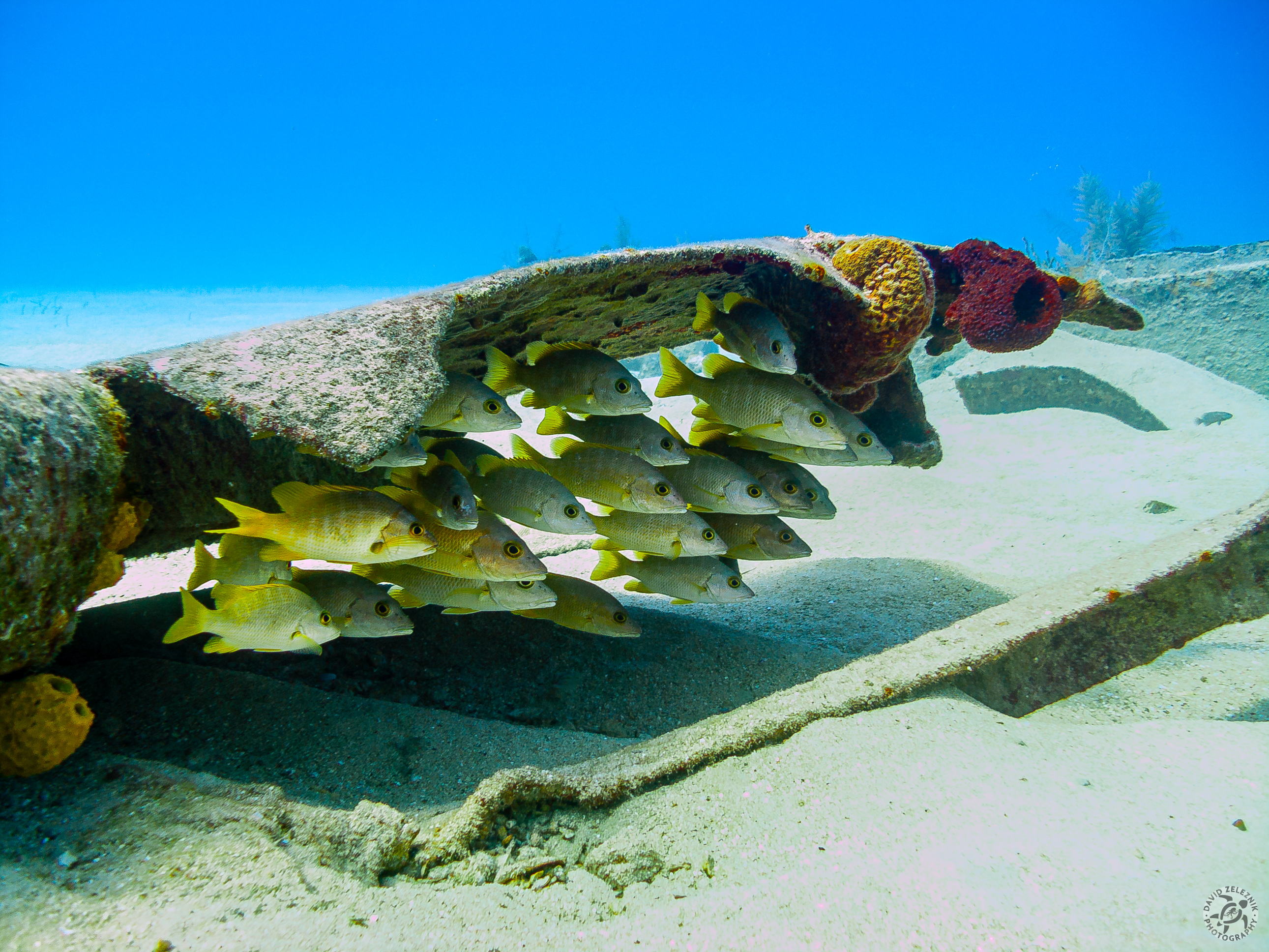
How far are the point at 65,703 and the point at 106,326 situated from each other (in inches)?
1501

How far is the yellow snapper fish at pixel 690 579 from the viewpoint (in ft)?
10.1

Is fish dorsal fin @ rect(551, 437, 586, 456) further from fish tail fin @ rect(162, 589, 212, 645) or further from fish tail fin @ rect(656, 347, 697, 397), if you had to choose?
fish tail fin @ rect(162, 589, 212, 645)

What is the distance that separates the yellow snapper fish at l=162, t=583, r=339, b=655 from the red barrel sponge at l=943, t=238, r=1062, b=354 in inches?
162

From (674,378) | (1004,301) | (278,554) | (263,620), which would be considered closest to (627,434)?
(674,378)

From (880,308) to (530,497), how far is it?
2252 millimetres

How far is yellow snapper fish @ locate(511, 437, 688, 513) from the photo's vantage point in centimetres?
260

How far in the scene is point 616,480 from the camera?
261 centimetres

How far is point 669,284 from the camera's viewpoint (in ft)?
10.2

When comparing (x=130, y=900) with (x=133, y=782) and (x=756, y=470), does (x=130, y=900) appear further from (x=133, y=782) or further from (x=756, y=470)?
(x=756, y=470)

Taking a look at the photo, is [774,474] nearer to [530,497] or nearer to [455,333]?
[530,497]

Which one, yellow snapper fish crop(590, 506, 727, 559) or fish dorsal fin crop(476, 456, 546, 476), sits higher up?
fish dorsal fin crop(476, 456, 546, 476)

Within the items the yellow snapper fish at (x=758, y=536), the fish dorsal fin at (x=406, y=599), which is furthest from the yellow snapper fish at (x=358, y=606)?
the yellow snapper fish at (x=758, y=536)

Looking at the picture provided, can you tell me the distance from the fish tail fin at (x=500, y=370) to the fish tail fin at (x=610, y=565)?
120 centimetres

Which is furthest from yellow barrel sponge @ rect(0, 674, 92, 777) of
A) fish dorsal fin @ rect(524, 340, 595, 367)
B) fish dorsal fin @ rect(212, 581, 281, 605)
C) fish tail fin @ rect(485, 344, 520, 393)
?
fish dorsal fin @ rect(524, 340, 595, 367)
